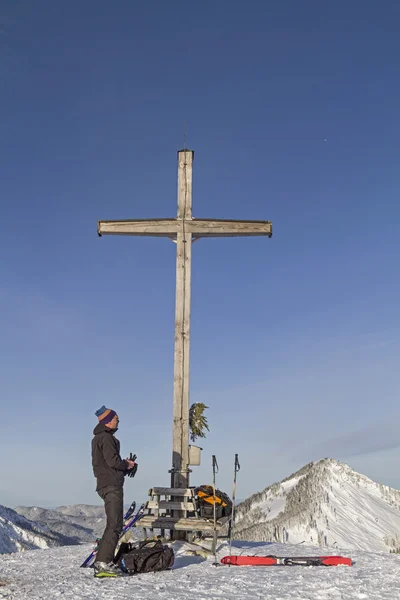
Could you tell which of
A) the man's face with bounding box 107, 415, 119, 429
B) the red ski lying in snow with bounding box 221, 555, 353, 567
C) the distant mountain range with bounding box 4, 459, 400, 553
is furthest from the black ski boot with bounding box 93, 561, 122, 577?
the distant mountain range with bounding box 4, 459, 400, 553

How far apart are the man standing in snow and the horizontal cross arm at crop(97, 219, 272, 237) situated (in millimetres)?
6700

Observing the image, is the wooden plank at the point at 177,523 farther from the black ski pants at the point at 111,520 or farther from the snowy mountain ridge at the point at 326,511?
the snowy mountain ridge at the point at 326,511

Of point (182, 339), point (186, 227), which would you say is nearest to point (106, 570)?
point (182, 339)

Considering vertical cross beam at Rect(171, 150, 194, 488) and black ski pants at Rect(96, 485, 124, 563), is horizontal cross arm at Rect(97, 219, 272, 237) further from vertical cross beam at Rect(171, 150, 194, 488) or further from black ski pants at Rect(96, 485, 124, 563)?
black ski pants at Rect(96, 485, 124, 563)

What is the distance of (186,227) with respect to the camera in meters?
15.9

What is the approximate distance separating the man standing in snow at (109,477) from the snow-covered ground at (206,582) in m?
0.40

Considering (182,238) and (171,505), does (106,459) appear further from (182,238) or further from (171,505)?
(182,238)

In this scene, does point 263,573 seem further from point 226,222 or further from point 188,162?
point 188,162

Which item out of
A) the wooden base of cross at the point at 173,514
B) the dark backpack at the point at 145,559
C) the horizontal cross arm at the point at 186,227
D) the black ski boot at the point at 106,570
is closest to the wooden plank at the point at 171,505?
the wooden base of cross at the point at 173,514

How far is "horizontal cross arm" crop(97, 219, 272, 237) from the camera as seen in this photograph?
15.9 m

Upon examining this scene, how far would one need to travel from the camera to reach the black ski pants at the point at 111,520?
31.8ft

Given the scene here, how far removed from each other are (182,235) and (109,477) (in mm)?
7510

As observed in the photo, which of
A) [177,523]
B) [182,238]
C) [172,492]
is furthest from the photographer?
[182,238]

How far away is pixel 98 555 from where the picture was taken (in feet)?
31.8
